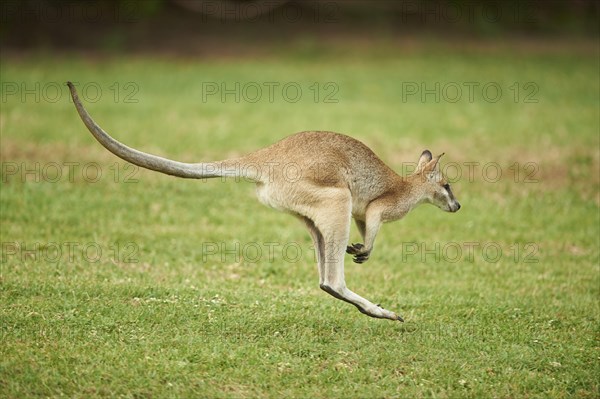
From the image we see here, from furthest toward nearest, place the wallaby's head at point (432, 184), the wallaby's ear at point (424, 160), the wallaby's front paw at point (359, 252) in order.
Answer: the wallaby's ear at point (424, 160) < the wallaby's head at point (432, 184) < the wallaby's front paw at point (359, 252)

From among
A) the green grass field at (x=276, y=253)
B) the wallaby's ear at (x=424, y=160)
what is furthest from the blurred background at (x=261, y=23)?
the wallaby's ear at (x=424, y=160)

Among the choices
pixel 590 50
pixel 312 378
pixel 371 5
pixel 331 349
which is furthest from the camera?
pixel 371 5

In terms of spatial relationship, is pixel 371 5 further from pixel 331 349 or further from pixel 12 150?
pixel 331 349

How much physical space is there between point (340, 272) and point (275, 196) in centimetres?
77

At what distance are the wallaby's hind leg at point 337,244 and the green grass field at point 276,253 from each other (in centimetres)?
32

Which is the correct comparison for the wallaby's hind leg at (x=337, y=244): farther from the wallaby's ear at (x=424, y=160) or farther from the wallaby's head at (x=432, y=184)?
the wallaby's ear at (x=424, y=160)

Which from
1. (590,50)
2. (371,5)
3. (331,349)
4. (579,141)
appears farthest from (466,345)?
(371,5)

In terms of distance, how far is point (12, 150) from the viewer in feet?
39.2

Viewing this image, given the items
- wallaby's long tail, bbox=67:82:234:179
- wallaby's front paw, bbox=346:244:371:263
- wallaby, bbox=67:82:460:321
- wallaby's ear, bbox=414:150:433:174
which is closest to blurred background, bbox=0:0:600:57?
wallaby's ear, bbox=414:150:433:174

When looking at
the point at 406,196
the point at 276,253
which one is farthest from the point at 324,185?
the point at 276,253

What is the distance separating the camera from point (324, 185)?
6.21m

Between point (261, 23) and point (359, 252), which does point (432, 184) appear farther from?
point (261, 23)

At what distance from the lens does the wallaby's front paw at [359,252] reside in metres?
6.50

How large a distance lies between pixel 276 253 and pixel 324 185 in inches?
111
